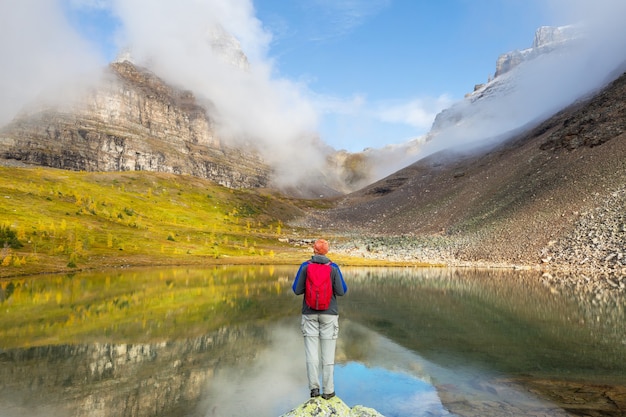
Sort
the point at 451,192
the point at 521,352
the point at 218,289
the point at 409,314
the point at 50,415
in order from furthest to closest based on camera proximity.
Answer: the point at 451,192, the point at 218,289, the point at 409,314, the point at 521,352, the point at 50,415

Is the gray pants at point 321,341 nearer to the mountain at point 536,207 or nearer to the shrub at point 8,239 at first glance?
the mountain at point 536,207

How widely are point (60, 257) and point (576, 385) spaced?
5934cm

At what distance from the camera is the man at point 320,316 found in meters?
10.6

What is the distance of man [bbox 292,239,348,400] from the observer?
10.6 meters

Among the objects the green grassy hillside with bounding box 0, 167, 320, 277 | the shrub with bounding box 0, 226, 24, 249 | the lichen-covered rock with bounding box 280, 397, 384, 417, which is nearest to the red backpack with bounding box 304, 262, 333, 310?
the lichen-covered rock with bounding box 280, 397, 384, 417

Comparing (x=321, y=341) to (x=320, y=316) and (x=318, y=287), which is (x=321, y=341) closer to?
(x=320, y=316)

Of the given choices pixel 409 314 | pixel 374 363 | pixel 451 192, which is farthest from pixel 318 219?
pixel 374 363

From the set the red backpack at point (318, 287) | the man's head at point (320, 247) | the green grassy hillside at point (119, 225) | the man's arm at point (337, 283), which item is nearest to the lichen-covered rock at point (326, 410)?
the red backpack at point (318, 287)

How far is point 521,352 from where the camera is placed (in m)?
17.9

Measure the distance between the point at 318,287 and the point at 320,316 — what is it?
0.83 m

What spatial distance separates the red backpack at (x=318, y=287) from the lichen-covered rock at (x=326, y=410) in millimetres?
2212

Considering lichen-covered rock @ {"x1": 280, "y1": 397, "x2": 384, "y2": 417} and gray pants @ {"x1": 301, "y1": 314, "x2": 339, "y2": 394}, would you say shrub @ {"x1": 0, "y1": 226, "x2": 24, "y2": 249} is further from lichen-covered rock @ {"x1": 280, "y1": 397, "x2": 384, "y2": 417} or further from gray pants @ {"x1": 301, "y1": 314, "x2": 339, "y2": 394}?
lichen-covered rock @ {"x1": 280, "y1": 397, "x2": 384, "y2": 417}

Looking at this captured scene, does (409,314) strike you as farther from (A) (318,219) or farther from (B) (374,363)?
(A) (318,219)

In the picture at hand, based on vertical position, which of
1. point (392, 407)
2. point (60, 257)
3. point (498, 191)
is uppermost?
point (498, 191)
